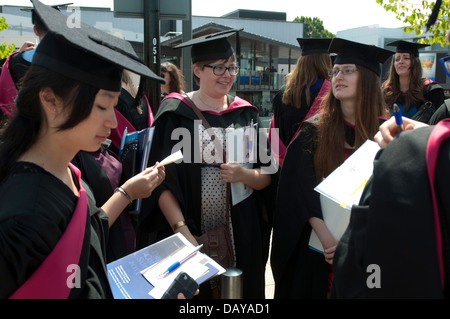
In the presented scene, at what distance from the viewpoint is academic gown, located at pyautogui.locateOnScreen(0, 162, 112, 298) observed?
A: 117 cm

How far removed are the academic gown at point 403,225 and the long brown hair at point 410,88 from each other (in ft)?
14.1

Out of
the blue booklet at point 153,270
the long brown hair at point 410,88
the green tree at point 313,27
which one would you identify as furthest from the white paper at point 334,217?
the green tree at point 313,27

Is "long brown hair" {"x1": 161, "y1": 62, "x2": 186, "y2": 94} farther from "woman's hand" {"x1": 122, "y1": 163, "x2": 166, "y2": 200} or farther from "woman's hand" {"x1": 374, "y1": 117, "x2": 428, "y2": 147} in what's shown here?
"woman's hand" {"x1": 374, "y1": 117, "x2": 428, "y2": 147}

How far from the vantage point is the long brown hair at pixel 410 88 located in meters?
5.00

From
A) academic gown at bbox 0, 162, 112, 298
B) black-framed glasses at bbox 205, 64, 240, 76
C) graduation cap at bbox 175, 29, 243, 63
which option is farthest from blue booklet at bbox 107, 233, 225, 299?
graduation cap at bbox 175, 29, 243, 63

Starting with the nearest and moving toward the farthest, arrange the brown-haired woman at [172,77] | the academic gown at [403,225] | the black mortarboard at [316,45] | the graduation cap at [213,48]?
1. the academic gown at [403,225]
2. the graduation cap at [213,48]
3. the black mortarboard at [316,45]
4. the brown-haired woman at [172,77]

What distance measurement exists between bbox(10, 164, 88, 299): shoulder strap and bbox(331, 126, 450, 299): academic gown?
87cm

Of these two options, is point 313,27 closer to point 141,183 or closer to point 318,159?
point 318,159

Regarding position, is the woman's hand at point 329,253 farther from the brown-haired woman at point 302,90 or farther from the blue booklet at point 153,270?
the brown-haired woman at point 302,90

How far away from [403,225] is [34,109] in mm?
1231

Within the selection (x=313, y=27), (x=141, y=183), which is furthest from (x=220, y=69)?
(x=313, y=27)

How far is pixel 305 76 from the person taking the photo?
4375 millimetres

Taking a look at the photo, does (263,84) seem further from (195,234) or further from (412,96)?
(195,234)

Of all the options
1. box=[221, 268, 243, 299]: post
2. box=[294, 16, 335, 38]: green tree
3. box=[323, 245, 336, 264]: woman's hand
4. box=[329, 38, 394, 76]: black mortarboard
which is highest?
box=[294, 16, 335, 38]: green tree
